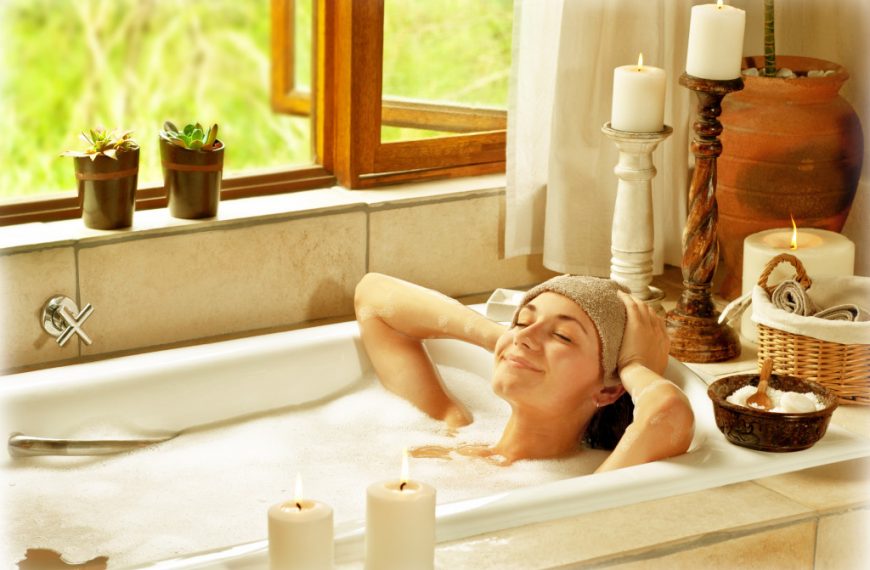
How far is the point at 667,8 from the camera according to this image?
261 centimetres

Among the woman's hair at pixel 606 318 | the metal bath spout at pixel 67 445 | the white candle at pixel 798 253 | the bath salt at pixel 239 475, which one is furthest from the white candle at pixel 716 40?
the metal bath spout at pixel 67 445

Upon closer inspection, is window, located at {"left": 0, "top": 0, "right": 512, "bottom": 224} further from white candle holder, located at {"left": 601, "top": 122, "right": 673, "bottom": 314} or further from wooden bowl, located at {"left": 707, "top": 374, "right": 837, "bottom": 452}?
wooden bowl, located at {"left": 707, "top": 374, "right": 837, "bottom": 452}

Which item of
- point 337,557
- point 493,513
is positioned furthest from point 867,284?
point 337,557

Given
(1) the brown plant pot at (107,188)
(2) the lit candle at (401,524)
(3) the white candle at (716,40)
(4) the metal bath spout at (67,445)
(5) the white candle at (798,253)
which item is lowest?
(4) the metal bath spout at (67,445)

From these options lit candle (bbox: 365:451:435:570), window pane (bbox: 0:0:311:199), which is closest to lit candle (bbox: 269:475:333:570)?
lit candle (bbox: 365:451:435:570)

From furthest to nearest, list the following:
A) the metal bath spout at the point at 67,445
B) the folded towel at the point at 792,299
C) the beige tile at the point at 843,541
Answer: the folded towel at the point at 792,299 → the metal bath spout at the point at 67,445 → the beige tile at the point at 843,541

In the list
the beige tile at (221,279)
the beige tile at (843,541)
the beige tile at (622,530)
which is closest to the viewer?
the beige tile at (622,530)

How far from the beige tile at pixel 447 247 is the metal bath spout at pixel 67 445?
2.29 feet

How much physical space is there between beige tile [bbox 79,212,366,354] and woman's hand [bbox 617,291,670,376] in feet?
2.56

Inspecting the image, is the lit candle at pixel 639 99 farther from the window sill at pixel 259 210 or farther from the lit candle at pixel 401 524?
the lit candle at pixel 401 524

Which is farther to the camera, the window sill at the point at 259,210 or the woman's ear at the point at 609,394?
the window sill at the point at 259,210

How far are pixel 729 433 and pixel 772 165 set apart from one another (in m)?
0.85

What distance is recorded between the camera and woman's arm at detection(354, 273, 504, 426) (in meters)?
2.22

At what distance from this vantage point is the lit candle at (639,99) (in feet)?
7.50
